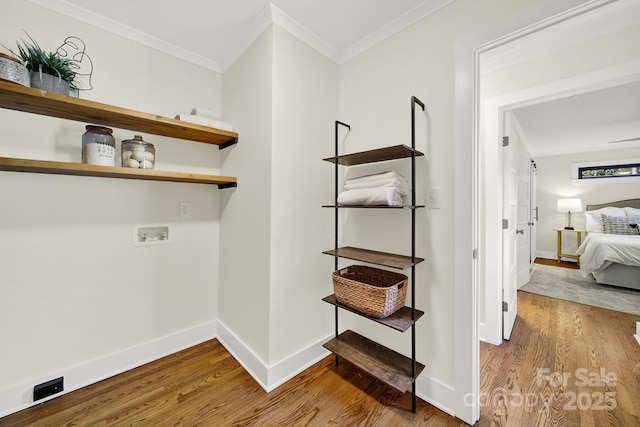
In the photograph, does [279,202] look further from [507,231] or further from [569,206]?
[569,206]

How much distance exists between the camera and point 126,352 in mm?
1643

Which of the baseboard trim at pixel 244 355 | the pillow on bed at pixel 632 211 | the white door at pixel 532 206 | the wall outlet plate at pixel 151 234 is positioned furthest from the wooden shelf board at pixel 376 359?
the pillow on bed at pixel 632 211

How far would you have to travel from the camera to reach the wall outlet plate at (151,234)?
1.70 meters

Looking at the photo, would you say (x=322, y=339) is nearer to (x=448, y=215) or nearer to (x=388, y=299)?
(x=388, y=299)

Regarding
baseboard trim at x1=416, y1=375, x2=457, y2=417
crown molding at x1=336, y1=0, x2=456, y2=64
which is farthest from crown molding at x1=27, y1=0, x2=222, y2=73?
baseboard trim at x1=416, y1=375, x2=457, y2=417

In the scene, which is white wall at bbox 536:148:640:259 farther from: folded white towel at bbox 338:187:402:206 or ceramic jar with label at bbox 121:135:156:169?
ceramic jar with label at bbox 121:135:156:169

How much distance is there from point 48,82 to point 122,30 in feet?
2.23

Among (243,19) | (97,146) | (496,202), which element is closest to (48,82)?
(97,146)

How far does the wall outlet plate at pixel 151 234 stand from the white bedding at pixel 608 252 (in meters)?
5.45

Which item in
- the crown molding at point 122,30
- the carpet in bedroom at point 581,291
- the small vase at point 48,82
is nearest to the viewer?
the small vase at point 48,82

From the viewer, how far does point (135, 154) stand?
1.49m

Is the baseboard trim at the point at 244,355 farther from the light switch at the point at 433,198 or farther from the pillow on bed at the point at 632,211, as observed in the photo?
the pillow on bed at the point at 632,211

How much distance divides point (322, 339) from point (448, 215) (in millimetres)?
1259

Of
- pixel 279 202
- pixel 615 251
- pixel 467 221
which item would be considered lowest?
pixel 615 251
